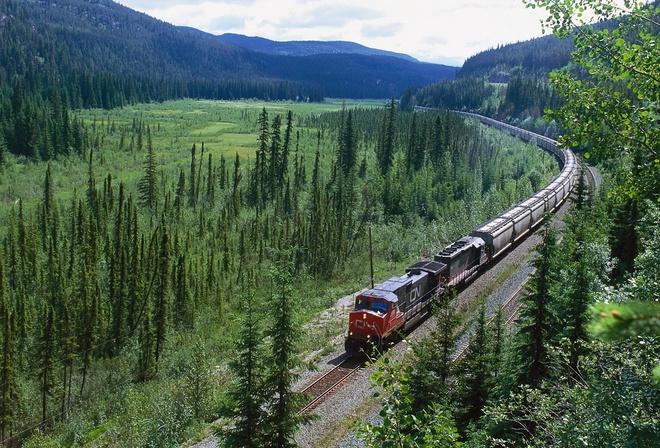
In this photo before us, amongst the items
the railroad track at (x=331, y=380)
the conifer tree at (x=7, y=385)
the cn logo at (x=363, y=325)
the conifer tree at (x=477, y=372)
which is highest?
the conifer tree at (x=477, y=372)

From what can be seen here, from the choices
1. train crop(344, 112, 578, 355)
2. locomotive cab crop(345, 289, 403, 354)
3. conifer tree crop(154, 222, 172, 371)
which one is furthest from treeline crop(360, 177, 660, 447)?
conifer tree crop(154, 222, 172, 371)

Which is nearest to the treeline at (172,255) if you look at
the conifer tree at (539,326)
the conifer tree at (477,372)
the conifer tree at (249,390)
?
the conifer tree at (249,390)

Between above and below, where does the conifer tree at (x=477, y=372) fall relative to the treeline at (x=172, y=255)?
above

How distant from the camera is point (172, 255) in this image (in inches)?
2069

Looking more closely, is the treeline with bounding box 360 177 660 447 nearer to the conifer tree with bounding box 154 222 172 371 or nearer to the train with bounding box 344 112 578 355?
the train with bounding box 344 112 578 355

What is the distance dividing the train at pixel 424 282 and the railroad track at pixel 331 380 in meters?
0.80

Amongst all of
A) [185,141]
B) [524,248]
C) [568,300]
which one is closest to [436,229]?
[524,248]

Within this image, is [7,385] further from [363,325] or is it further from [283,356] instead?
[283,356]

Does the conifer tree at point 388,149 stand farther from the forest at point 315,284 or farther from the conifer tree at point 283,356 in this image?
the conifer tree at point 283,356

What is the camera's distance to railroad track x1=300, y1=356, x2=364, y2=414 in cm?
2302

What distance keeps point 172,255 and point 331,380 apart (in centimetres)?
3264

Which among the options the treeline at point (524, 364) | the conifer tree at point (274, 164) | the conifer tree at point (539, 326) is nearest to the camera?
the treeline at point (524, 364)

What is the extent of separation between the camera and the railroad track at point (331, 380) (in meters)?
23.0

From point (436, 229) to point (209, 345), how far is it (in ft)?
101
